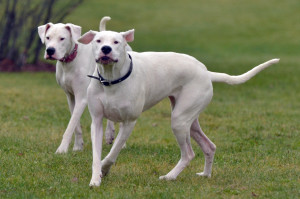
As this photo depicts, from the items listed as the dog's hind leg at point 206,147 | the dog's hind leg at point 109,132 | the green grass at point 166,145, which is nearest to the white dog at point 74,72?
the green grass at point 166,145

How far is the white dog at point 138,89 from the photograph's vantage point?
6.63 meters

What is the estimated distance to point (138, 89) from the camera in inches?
267

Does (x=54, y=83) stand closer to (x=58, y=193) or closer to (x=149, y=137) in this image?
(x=149, y=137)

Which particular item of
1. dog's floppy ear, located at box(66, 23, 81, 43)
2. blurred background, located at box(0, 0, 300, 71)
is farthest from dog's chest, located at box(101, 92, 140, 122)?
blurred background, located at box(0, 0, 300, 71)

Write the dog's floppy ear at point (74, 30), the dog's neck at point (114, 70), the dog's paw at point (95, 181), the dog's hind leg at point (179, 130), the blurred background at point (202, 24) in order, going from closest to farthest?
the dog's paw at point (95, 181) → the dog's neck at point (114, 70) → the dog's hind leg at point (179, 130) → the dog's floppy ear at point (74, 30) → the blurred background at point (202, 24)

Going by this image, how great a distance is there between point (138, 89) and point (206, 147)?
1261 millimetres

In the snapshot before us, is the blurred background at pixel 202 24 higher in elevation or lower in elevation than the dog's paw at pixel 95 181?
lower

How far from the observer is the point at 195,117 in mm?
7277

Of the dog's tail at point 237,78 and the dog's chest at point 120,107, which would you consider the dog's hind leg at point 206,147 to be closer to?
the dog's tail at point 237,78

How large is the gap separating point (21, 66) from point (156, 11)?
17.3m

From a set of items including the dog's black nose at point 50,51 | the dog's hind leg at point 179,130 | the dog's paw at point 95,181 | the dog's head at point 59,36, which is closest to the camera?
the dog's paw at point 95,181

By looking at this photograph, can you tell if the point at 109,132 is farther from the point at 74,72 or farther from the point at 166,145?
the point at 74,72

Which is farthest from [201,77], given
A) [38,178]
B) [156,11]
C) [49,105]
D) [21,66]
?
[156,11]

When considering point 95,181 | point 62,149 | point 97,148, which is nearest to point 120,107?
point 97,148
